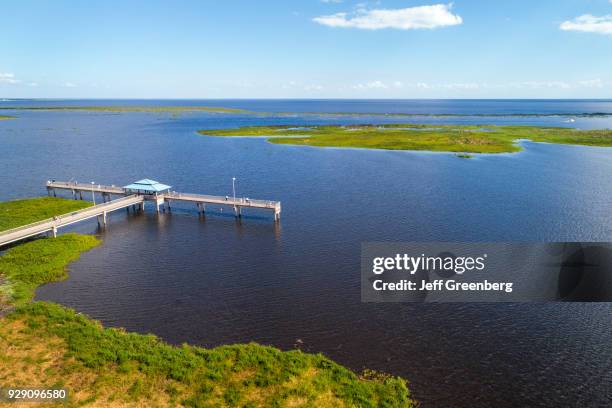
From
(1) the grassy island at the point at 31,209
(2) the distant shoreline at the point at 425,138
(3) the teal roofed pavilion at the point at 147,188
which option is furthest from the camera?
(2) the distant shoreline at the point at 425,138

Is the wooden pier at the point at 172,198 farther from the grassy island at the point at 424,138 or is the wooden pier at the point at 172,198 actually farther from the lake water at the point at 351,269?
the grassy island at the point at 424,138

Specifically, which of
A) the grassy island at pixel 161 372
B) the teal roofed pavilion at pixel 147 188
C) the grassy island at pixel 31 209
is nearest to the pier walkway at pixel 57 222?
the teal roofed pavilion at pixel 147 188

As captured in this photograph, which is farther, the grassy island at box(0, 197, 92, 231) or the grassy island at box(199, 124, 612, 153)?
the grassy island at box(199, 124, 612, 153)

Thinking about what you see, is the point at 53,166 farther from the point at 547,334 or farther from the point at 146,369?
the point at 547,334

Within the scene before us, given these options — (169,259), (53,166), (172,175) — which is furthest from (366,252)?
(53,166)

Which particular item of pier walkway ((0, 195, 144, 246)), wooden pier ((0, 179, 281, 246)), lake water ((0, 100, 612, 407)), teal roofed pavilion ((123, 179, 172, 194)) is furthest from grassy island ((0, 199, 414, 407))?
teal roofed pavilion ((123, 179, 172, 194))

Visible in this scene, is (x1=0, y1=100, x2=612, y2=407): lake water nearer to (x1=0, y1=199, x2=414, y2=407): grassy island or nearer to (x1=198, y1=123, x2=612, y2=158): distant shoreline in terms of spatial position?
(x1=0, y1=199, x2=414, y2=407): grassy island
